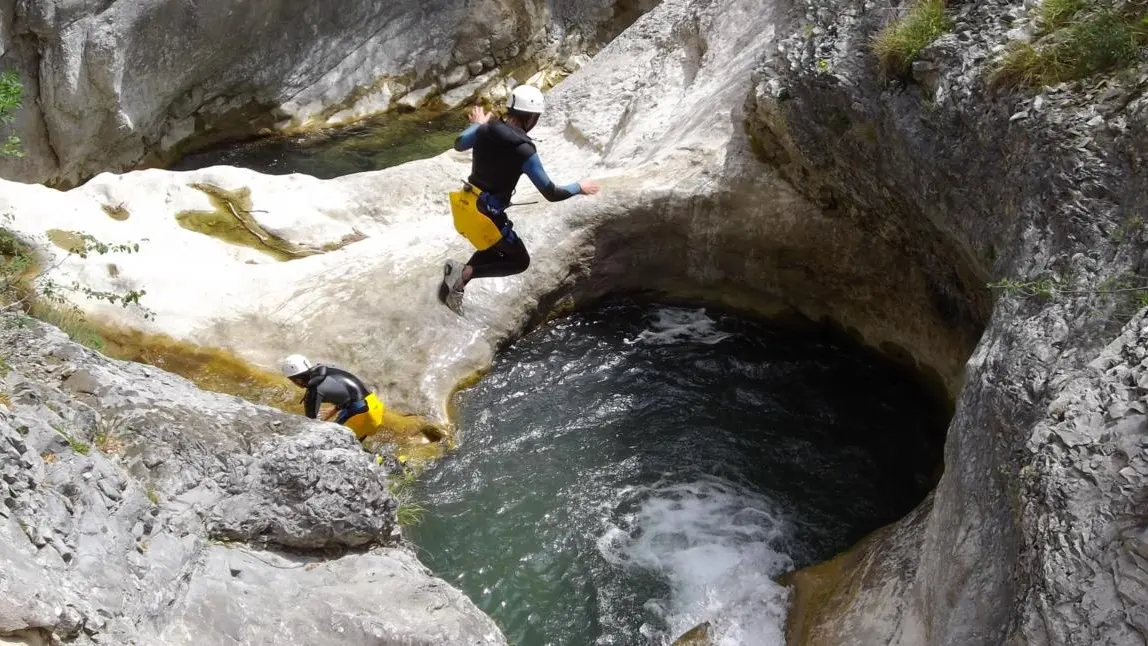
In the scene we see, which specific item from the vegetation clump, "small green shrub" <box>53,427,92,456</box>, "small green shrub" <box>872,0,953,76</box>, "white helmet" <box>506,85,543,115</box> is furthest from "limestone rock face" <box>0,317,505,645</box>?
"small green shrub" <box>872,0,953,76</box>

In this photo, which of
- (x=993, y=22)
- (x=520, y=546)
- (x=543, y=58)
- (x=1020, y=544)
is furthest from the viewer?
(x=543, y=58)

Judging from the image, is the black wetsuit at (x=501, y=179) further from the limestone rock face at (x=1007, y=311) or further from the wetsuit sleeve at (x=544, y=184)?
the limestone rock face at (x=1007, y=311)

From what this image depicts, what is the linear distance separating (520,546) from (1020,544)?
3.86 m

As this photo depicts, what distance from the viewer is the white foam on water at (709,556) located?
6.45 meters

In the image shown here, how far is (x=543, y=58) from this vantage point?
57.8 feet

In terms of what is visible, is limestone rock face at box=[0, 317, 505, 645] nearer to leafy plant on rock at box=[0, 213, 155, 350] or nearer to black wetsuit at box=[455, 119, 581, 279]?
leafy plant on rock at box=[0, 213, 155, 350]

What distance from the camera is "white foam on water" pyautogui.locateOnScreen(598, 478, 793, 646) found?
6.45 meters

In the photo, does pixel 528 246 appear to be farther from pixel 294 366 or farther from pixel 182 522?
pixel 182 522

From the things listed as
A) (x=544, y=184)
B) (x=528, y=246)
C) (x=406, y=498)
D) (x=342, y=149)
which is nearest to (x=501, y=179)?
(x=544, y=184)

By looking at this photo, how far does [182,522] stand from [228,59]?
1140cm

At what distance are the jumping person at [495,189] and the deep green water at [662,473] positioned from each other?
1019 mm

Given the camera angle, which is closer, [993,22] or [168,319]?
[993,22]

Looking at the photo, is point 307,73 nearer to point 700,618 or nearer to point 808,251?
point 808,251

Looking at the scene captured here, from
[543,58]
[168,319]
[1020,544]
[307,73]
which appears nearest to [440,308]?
[168,319]
